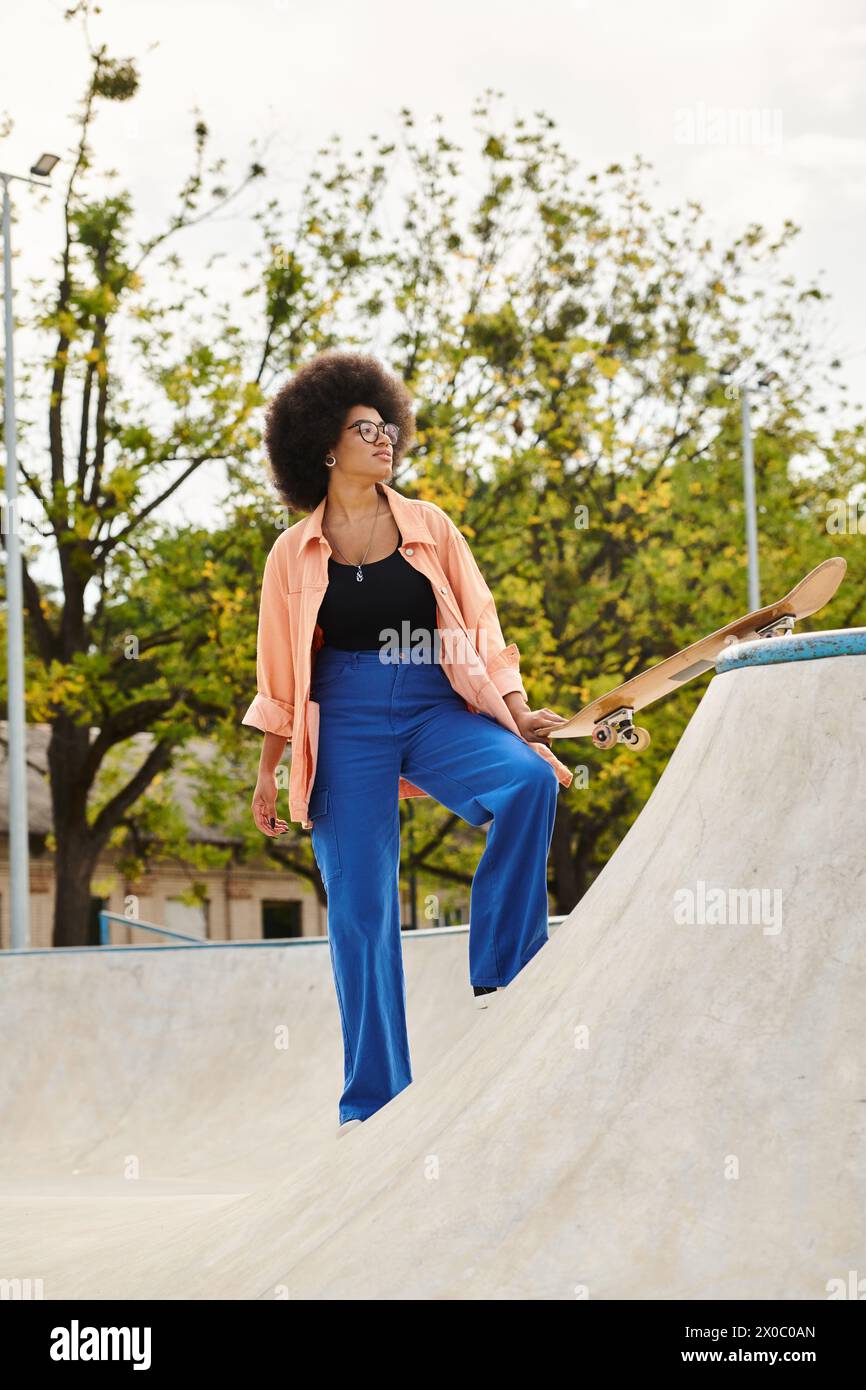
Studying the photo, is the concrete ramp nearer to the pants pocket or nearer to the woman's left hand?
the woman's left hand

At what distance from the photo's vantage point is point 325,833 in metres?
4.70

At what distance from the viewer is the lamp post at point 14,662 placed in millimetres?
16969

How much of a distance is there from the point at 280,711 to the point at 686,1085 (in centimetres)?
207

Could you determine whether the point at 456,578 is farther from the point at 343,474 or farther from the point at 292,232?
the point at 292,232

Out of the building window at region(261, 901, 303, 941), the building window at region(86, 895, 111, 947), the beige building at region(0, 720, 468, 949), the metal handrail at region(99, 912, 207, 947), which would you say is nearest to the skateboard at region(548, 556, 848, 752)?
the metal handrail at region(99, 912, 207, 947)

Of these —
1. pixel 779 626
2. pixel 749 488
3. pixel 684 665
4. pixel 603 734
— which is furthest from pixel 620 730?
pixel 749 488

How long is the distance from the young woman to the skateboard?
17 cm

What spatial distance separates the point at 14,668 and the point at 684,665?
14.1m

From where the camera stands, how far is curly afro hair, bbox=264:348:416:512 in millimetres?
5008

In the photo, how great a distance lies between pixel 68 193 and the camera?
19.4m

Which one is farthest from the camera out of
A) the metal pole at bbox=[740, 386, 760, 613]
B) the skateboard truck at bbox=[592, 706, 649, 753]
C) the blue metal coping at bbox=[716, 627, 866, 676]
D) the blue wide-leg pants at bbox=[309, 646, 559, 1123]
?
the metal pole at bbox=[740, 386, 760, 613]

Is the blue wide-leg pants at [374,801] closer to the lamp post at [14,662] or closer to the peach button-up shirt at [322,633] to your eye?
the peach button-up shirt at [322,633]

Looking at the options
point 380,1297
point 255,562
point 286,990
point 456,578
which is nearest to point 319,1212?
point 380,1297

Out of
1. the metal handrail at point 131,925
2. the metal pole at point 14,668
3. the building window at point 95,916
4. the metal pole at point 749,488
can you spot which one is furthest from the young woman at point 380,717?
the building window at point 95,916
